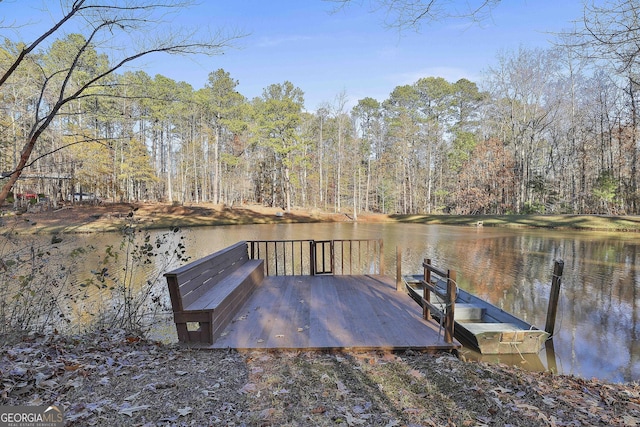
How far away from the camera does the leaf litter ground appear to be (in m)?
2.35

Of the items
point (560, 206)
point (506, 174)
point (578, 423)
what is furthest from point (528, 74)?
point (578, 423)

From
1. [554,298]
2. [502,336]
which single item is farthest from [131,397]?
[554,298]

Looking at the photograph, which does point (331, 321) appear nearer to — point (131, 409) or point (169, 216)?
point (131, 409)

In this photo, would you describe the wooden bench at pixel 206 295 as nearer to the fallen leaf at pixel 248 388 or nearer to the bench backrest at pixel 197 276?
the bench backrest at pixel 197 276

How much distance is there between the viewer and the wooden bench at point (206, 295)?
3.61 m

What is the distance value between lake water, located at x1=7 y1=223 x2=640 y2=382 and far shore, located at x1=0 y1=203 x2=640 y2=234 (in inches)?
182

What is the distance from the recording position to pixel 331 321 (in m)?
4.57

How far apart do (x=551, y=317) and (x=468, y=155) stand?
32780mm

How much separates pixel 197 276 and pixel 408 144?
112 feet

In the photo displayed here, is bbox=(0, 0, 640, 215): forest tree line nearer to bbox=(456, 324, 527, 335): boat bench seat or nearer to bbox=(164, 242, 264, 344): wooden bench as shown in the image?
bbox=(164, 242, 264, 344): wooden bench

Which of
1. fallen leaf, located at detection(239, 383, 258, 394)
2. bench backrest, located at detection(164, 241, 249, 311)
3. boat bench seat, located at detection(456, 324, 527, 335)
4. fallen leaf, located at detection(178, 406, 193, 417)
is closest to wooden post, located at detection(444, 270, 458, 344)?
boat bench seat, located at detection(456, 324, 527, 335)

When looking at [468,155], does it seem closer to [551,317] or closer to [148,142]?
[551,317]

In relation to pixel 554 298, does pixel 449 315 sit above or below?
above

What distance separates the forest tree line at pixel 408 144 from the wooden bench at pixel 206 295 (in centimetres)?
2092
